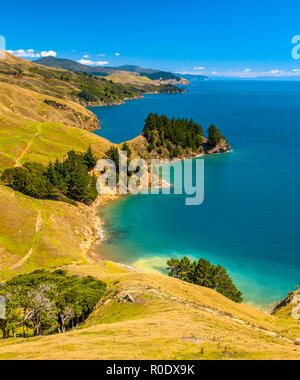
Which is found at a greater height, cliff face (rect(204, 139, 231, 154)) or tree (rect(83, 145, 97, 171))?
cliff face (rect(204, 139, 231, 154))

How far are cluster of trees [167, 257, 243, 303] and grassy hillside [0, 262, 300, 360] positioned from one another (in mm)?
6209

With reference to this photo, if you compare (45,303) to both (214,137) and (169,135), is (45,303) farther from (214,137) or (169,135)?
(214,137)

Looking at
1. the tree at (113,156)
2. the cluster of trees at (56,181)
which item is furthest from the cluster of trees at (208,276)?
the tree at (113,156)

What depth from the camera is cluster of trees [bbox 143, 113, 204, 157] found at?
141 m

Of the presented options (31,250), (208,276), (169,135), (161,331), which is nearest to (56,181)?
(31,250)

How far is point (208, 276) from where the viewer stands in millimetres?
50500

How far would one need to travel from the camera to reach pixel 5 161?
95125 mm

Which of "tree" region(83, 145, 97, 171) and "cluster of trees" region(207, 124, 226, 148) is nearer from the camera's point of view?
"tree" region(83, 145, 97, 171)

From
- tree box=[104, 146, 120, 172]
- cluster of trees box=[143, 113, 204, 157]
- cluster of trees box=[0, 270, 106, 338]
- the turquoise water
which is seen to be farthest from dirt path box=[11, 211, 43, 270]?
cluster of trees box=[143, 113, 204, 157]

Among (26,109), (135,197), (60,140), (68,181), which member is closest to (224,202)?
(135,197)

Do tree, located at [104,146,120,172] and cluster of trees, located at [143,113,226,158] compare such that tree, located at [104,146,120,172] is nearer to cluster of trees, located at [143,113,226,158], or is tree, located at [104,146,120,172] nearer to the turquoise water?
the turquoise water

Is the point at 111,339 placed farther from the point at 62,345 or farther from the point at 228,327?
the point at 228,327

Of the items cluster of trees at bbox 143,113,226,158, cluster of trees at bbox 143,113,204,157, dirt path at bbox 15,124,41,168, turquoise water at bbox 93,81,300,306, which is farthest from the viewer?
cluster of trees at bbox 143,113,204,157

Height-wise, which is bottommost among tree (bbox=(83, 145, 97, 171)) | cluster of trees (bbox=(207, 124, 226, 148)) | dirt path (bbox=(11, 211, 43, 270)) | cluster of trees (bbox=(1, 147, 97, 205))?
dirt path (bbox=(11, 211, 43, 270))
